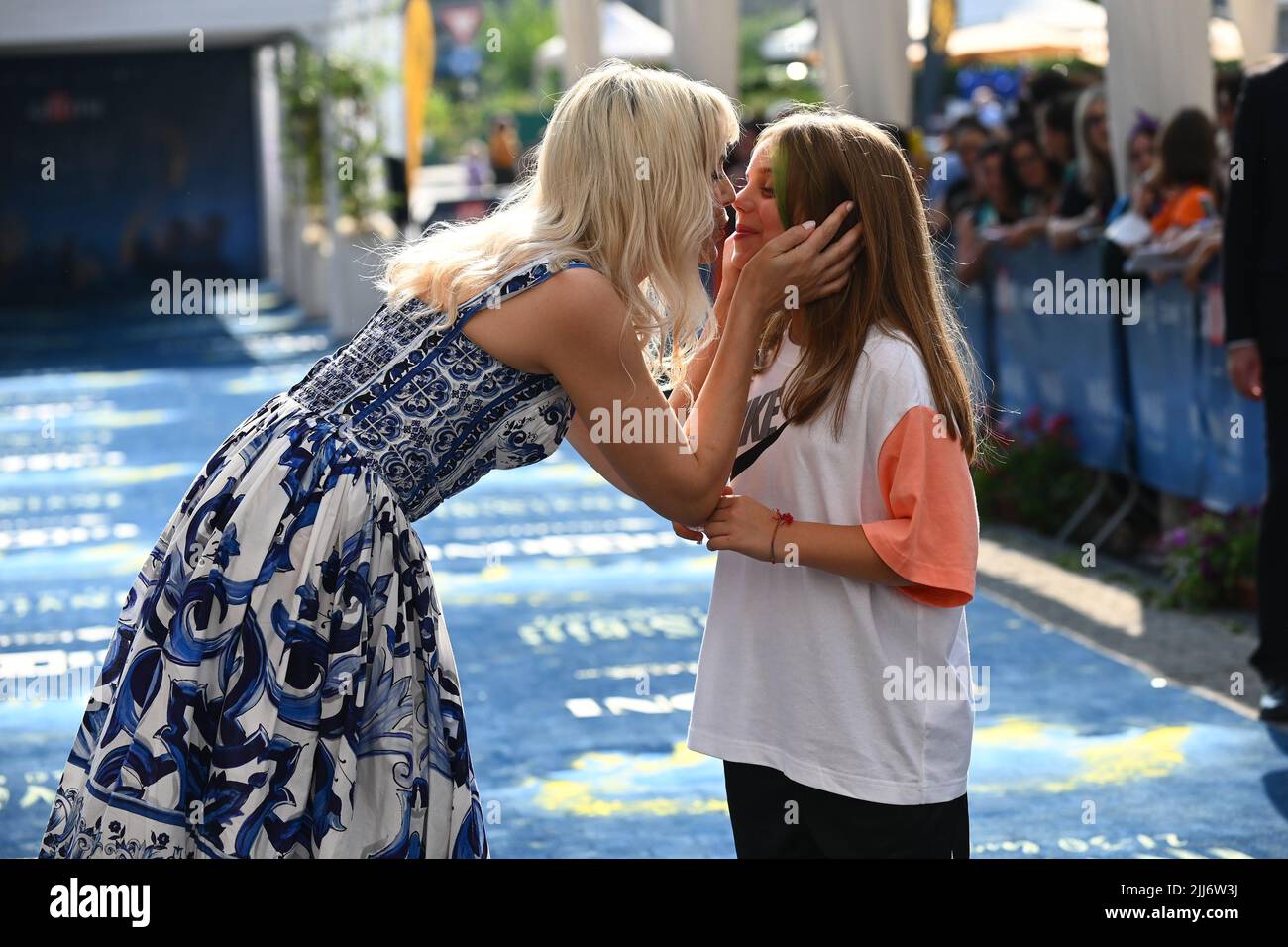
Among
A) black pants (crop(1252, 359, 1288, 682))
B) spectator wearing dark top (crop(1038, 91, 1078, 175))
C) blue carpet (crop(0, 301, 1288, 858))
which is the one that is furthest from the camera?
spectator wearing dark top (crop(1038, 91, 1078, 175))

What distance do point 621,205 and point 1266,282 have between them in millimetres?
3481

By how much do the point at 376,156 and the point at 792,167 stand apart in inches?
806

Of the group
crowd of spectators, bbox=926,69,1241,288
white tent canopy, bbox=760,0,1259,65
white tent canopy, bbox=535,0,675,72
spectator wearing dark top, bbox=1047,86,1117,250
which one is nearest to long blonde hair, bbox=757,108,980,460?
crowd of spectators, bbox=926,69,1241,288

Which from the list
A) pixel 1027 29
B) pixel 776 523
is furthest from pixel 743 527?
pixel 1027 29

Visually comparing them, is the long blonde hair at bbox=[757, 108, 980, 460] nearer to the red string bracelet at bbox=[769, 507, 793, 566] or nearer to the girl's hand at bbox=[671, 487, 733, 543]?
the red string bracelet at bbox=[769, 507, 793, 566]

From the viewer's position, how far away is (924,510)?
2666mm

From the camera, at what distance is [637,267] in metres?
2.67

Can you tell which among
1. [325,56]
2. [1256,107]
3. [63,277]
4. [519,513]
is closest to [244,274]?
[63,277]

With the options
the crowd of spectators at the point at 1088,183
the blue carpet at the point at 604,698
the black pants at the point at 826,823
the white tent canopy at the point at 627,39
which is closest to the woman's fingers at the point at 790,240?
the black pants at the point at 826,823

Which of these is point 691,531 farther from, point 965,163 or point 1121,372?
point 965,163

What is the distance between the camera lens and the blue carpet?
4.98m

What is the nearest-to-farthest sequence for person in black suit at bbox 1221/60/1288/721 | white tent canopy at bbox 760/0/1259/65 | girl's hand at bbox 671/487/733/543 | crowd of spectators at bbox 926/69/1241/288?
girl's hand at bbox 671/487/733/543 → person in black suit at bbox 1221/60/1288/721 → crowd of spectators at bbox 926/69/1241/288 → white tent canopy at bbox 760/0/1259/65

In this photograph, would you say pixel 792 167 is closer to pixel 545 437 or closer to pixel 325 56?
pixel 545 437

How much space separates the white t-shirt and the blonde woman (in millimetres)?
170
